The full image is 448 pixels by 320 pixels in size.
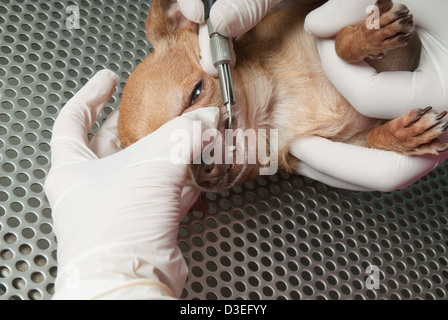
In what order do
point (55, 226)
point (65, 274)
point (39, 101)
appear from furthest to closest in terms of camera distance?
point (39, 101)
point (55, 226)
point (65, 274)

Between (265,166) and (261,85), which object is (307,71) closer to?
(261,85)

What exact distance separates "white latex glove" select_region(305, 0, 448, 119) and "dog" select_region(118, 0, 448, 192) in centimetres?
4

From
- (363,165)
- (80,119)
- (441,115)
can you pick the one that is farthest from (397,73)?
(80,119)

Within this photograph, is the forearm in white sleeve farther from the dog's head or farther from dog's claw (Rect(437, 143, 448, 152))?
the dog's head

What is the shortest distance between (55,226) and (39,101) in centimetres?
50

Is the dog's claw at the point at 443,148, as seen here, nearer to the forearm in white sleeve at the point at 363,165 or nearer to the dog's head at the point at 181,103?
the forearm in white sleeve at the point at 363,165

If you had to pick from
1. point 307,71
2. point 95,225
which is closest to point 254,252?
point 95,225

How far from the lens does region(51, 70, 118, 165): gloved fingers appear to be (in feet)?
3.94

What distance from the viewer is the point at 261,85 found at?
1.46m

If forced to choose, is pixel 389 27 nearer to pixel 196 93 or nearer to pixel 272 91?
pixel 272 91

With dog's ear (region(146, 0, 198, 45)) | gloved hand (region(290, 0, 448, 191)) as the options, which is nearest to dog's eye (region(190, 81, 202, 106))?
dog's ear (region(146, 0, 198, 45))

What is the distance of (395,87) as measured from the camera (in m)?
1.19

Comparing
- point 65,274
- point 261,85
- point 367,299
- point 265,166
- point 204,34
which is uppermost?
point 204,34

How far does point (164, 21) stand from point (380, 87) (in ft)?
2.36
